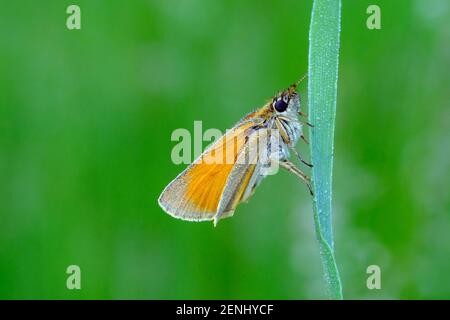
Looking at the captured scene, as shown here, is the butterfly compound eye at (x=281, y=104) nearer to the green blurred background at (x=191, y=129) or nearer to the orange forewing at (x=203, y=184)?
the orange forewing at (x=203, y=184)

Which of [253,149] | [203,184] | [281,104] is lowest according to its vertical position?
[203,184]

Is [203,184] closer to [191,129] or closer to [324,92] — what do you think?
[191,129]

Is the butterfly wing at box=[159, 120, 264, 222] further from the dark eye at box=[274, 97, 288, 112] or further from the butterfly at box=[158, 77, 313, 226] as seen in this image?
the dark eye at box=[274, 97, 288, 112]

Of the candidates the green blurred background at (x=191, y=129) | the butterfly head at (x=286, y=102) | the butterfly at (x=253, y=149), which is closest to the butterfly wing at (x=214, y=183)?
the butterfly at (x=253, y=149)

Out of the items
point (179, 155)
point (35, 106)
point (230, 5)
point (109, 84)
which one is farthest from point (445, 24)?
point (35, 106)

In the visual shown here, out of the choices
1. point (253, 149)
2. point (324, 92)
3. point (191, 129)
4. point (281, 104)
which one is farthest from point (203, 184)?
point (324, 92)

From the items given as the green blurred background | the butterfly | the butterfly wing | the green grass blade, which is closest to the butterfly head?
the butterfly
